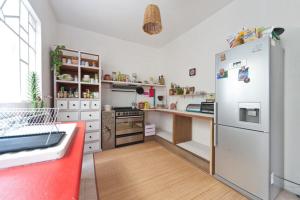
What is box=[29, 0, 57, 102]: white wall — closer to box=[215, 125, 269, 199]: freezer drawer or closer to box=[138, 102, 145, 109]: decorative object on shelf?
box=[138, 102, 145, 109]: decorative object on shelf

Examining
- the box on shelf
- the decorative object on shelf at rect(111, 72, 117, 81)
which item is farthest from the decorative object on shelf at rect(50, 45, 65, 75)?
the box on shelf

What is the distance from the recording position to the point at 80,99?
2557 mm

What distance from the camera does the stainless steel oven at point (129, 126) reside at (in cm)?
298

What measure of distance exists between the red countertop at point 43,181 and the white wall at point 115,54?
2913 millimetres

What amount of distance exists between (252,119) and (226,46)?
1402 mm

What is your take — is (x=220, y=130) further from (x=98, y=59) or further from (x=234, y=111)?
(x=98, y=59)

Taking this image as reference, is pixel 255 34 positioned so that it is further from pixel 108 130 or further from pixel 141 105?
pixel 108 130

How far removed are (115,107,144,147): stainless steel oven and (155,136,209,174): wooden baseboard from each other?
614 mm

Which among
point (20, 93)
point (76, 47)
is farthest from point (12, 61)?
point (76, 47)

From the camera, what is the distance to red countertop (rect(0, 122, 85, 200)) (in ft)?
1.13

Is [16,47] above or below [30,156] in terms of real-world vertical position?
above

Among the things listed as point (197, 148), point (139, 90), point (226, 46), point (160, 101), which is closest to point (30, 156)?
point (197, 148)

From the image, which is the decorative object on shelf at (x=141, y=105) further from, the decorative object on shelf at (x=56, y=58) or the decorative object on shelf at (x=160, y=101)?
the decorative object on shelf at (x=56, y=58)

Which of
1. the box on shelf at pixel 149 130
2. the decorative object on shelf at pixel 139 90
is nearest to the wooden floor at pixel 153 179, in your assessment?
the box on shelf at pixel 149 130
